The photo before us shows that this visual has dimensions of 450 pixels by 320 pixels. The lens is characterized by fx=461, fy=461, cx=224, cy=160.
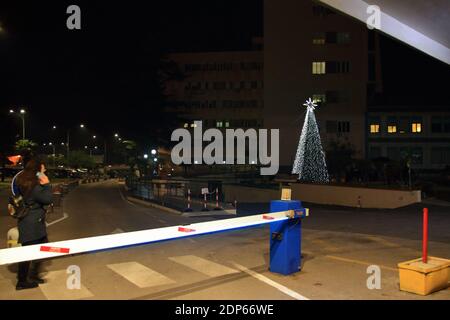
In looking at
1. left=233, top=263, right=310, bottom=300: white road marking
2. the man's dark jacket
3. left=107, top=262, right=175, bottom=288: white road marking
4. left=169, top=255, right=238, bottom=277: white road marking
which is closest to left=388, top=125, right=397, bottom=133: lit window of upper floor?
left=169, top=255, right=238, bottom=277: white road marking

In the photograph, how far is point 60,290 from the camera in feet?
23.9

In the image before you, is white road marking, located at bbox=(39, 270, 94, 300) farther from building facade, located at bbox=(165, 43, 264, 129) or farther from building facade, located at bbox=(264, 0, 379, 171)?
building facade, located at bbox=(165, 43, 264, 129)

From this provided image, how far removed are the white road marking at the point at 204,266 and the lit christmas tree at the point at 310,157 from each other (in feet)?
74.2

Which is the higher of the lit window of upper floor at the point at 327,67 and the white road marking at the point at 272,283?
the lit window of upper floor at the point at 327,67

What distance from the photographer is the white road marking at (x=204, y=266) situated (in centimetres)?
859

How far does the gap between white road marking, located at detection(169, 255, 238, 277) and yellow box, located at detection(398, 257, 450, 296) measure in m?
3.01

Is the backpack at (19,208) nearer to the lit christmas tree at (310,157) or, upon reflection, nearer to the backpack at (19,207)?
the backpack at (19,207)

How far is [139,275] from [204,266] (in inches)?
55.5

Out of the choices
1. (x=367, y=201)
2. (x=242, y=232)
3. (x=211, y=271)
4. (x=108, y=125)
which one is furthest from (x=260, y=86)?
(x=211, y=271)

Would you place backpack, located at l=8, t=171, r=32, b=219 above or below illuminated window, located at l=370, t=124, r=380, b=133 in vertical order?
below

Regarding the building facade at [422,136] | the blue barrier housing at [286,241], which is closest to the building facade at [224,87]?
the building facade at [422,136]

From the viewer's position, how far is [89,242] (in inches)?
215

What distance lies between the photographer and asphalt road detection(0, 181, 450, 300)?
714 centimetres

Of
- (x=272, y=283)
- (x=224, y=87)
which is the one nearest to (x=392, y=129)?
(x=224, y=87)
